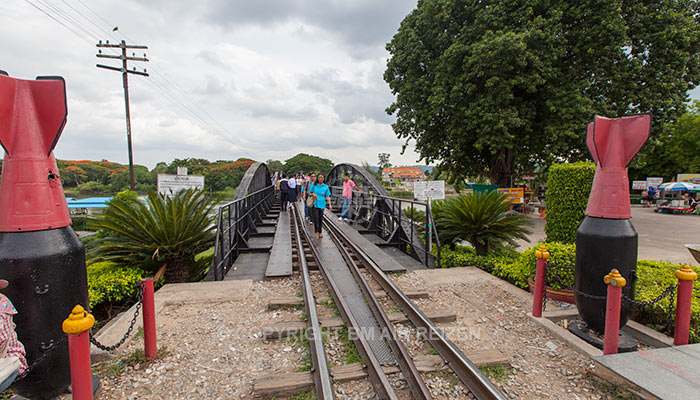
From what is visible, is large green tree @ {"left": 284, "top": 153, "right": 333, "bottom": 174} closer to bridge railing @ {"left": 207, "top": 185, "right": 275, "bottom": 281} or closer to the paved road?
the paved road

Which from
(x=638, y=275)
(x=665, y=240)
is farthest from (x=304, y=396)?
(x=665, y=240)

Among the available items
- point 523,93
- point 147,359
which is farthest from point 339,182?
point 147,359

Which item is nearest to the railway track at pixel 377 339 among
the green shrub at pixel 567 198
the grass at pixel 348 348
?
the grass at pixel 348 348

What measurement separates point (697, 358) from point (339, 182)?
1683 centimetres

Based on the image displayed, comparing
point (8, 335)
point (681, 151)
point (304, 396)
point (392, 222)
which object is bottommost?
point (304, 396)

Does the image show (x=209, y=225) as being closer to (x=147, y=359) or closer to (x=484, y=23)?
(x=147, y=359)

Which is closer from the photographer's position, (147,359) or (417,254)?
(147,359)

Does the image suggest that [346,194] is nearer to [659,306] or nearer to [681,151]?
[659,306]

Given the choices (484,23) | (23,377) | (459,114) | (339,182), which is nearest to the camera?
(23,377)

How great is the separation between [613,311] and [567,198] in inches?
120

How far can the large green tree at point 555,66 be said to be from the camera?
13.2 meters

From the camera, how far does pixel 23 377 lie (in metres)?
2.56

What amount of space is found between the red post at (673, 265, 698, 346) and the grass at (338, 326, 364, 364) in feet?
10.7

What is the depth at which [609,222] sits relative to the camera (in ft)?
11.8
